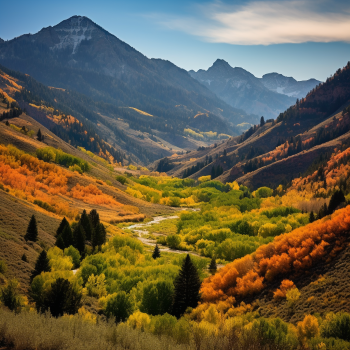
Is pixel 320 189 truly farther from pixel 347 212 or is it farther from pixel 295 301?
pixel 295 301

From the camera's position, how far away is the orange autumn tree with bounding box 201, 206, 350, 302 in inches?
1234

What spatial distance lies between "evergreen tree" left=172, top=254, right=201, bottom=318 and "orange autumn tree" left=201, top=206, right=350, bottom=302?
149 centimetres

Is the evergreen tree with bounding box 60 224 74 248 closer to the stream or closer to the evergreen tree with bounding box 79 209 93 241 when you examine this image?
the evergreen tree with bounding box 79 209 93 241

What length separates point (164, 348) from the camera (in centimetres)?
1820

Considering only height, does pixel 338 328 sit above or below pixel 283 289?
above

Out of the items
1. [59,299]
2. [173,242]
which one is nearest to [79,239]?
[59,299]

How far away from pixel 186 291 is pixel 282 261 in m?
9.09

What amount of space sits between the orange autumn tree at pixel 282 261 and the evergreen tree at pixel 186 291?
1.49 m

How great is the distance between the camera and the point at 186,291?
3238cm

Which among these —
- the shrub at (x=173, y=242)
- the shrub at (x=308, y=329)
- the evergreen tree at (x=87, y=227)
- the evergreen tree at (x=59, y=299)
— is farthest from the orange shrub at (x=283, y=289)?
the shrub at (x=173, y=242)

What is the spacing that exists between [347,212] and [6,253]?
32271mm

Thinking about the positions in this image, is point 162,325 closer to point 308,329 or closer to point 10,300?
point 308,329

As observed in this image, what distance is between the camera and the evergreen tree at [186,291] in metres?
32.3

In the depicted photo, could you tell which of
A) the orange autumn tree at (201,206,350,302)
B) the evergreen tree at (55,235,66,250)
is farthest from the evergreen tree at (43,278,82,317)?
the evergreen tree at (55,235,66,250)
